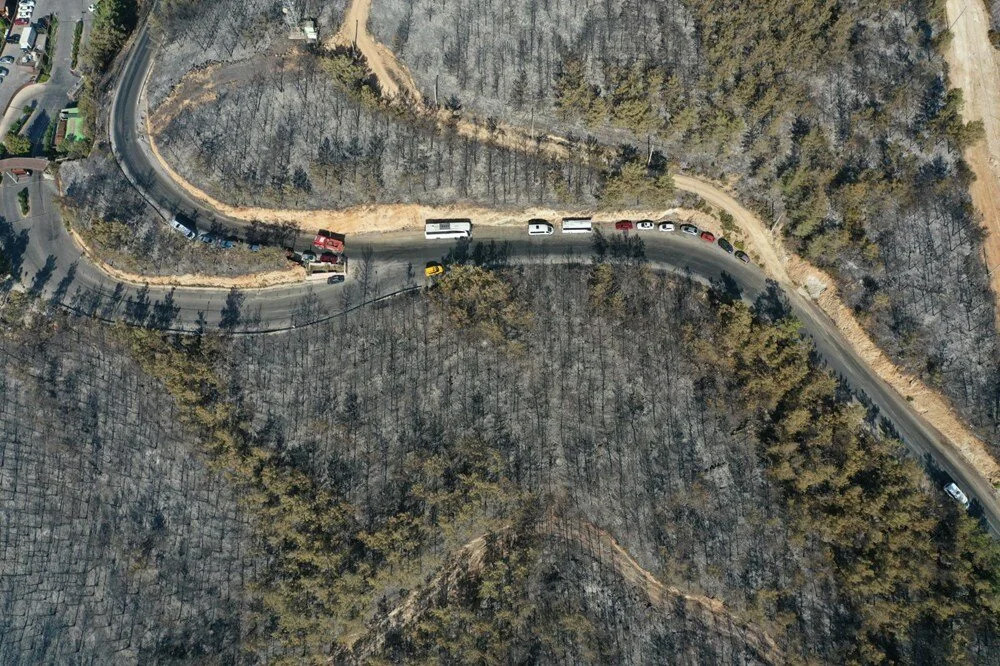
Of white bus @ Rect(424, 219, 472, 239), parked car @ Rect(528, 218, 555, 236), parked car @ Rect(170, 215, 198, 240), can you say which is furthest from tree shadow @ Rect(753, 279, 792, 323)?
parked car @ Rect(170, 215, 198, 240)

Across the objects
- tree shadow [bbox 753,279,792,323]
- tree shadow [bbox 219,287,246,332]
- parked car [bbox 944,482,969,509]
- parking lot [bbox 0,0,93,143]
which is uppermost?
parking lot [bbox 0,0,93,143]

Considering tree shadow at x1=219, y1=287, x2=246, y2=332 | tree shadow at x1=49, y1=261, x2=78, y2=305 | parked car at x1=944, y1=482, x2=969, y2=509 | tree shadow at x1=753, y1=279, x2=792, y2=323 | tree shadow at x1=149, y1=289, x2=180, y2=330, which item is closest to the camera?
parked car at x1=944, y1=482, x2=969, y2=509

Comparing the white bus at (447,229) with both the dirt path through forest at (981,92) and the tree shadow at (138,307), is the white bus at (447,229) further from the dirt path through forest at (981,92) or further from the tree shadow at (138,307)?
the dirt path through forest at (981,92)

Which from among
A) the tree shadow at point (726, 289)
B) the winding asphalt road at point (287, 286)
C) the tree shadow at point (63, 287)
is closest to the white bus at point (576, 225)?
the winding asphalt road at point (287, 286)

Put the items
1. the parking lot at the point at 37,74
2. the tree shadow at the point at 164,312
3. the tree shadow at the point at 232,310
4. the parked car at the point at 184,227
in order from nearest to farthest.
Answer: the tree shadow at the point at 164,312, the parked car at the point at 184,227, the tree shadow at the point at 232,310, the parking lot at the point at 37,74

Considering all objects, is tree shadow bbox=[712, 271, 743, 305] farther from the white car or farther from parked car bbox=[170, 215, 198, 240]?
parked car bbox=[170, 215, 198, 240]

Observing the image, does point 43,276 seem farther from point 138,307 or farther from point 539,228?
point 539,228

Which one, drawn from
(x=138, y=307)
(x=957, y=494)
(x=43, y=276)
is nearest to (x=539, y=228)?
(x=138, y=307)
